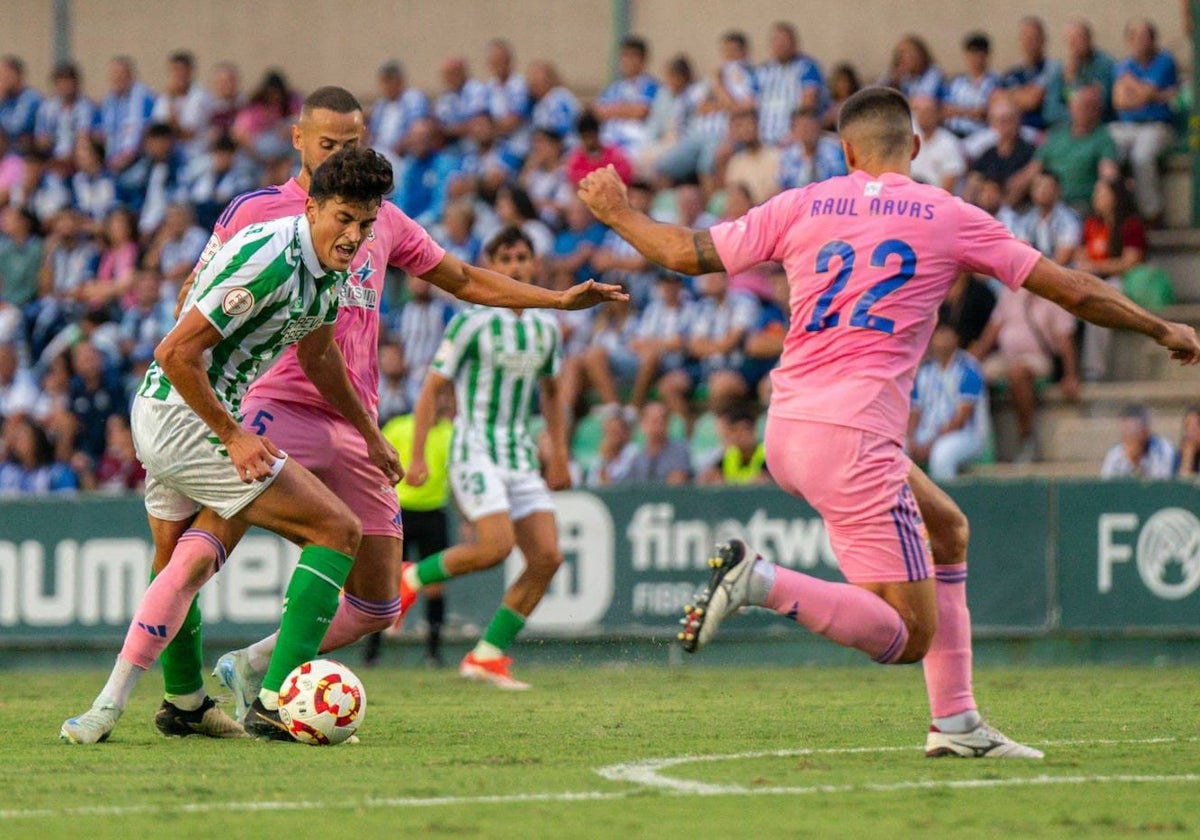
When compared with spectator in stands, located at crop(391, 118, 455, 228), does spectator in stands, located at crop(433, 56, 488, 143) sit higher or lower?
higher

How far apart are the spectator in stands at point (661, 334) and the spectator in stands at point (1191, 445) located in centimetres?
450

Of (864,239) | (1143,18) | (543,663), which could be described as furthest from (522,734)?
(1143,18)

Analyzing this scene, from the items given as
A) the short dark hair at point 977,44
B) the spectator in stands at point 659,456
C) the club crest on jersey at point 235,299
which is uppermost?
the short dark hair at point 977,44

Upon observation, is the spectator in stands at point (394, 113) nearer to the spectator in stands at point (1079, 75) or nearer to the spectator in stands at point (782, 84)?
the spectator in stands at point (782, 84)

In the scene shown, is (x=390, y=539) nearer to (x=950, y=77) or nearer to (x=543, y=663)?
(x=543, y=663)

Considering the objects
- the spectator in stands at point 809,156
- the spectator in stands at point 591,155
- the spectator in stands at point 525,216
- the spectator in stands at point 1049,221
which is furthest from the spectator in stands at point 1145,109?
the spectator in stands at point 525,216

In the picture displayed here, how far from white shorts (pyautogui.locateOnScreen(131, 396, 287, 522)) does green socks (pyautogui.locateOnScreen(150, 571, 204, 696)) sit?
0.65 metres

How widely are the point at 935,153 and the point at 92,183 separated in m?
9.56

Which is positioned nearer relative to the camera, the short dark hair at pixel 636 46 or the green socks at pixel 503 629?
the green socks at pixel 503 629

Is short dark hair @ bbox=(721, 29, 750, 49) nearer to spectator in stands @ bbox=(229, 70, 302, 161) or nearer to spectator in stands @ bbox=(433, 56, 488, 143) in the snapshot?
spectator in stands @ bbox=(433, 56, 488, 143)

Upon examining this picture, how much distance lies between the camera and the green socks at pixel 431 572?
13.0 m

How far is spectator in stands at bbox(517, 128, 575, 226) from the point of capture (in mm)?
19609

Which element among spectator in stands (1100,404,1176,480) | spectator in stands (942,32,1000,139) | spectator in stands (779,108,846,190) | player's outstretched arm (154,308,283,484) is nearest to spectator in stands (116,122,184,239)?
spectator in stands (779,108,846,190)

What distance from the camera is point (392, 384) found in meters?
18.0
